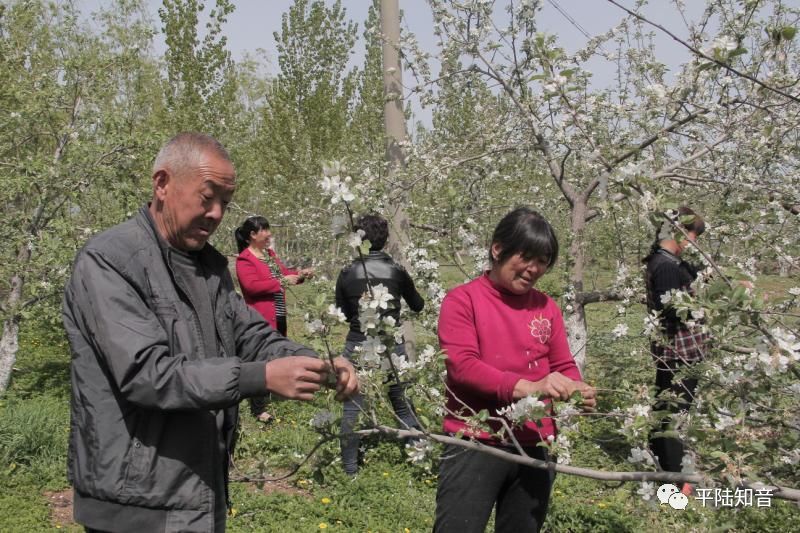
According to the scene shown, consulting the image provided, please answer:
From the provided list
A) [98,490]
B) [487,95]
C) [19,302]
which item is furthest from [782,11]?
[19,302]

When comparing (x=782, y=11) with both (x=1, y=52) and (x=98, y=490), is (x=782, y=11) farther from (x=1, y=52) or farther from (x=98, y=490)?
(x=1, y=52)

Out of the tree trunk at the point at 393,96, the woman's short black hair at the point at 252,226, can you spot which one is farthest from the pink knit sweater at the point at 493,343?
the woman's short black hair at the point at 252,226

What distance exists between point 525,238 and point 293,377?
106 centimetres

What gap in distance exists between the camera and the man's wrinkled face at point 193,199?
6.37 ft

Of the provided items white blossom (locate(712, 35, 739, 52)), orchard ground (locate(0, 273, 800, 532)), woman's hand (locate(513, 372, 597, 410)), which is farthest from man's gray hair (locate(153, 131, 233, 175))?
orchard ground (locate(0, 273, 800, 532))

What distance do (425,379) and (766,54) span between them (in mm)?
3084

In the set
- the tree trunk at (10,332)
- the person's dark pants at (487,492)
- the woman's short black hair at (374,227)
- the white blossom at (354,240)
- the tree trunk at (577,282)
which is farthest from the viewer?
the tree trunk at (10,332)

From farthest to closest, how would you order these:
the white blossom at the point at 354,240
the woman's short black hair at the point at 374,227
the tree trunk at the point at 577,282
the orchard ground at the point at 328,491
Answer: the tree trunk at the point at 577,282, the woman's short black hair at the point at 374,227, the orchard ground at the point at 328,491, the white blossom at the point at 354,240

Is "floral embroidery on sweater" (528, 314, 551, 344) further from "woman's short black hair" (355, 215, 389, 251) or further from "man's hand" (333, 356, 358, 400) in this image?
"woman's short black hair" (355, 215, 389, 251)

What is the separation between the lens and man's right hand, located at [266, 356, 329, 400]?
1.82 meters

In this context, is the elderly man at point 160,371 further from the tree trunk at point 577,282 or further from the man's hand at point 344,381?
the tree trunk at point 577,282

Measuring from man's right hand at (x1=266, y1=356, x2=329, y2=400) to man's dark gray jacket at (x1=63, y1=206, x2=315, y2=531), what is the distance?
3cm

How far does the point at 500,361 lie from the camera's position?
2.50m

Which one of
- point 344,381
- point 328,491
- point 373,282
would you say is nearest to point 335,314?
point 344,381
